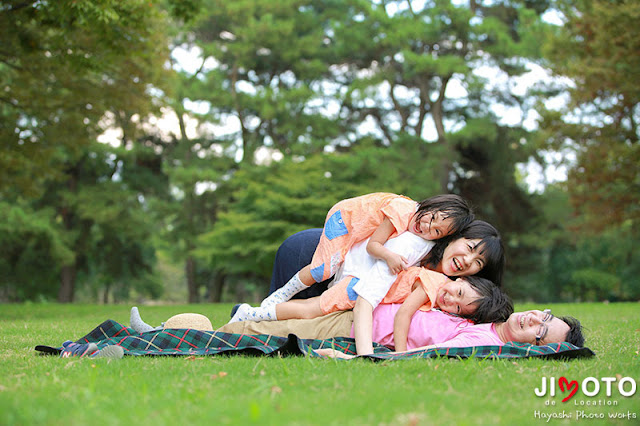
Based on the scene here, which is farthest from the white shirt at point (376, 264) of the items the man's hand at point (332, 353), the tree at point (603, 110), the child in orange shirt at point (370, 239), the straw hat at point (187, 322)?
the tree at point (603, 110)

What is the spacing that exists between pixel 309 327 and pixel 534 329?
1.66 meters

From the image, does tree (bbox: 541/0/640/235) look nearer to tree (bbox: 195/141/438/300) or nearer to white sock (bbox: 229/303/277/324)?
tree (bbox: 195/141/438/300)

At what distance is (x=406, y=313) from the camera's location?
428cm

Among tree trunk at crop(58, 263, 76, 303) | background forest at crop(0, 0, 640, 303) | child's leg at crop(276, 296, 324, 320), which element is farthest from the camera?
tree trunk at crop(58, 263, 76, 303)

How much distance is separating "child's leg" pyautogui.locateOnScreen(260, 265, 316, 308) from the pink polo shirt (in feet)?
2.30

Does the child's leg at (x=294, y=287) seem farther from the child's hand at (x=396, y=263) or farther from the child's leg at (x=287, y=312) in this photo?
the child's hand at (x=396, y=263)

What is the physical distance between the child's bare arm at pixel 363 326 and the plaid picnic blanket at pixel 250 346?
12 centimetres

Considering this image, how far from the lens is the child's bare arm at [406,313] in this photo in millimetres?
4238

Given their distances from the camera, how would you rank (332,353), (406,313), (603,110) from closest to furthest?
(332,353) < (406,313) < (603,110)

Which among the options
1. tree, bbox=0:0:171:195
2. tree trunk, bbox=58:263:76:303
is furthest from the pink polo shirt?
tree trunk, bbox=58:263:76:303

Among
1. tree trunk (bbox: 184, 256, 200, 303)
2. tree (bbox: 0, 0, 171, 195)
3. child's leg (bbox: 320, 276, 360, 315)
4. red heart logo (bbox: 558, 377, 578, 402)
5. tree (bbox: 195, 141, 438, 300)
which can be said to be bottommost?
tree trunk (bbox: 184, 256, 200, 303)

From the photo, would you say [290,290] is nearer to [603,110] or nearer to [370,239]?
[370,239]

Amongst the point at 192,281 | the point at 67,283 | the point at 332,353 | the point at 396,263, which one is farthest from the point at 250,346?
the point at 192,281

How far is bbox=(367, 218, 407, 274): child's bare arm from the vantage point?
4.41 meters
